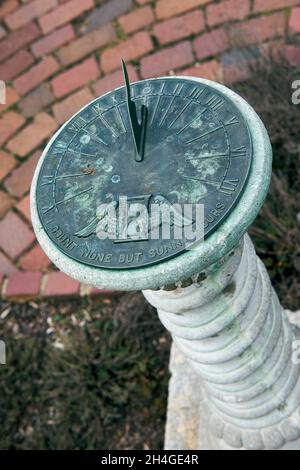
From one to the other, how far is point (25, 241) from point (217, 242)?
75.8 inches

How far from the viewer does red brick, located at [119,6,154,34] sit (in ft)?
11.4

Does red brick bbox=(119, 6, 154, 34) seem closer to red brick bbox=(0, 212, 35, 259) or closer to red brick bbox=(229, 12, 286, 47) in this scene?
red brick bbox=(229, 12, 286, 47)

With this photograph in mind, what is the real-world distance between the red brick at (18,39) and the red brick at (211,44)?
1.12 metres

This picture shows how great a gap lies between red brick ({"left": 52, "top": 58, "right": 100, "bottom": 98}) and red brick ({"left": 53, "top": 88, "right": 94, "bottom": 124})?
6 cm

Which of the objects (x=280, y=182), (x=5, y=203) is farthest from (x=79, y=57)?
(x=280, y=182)

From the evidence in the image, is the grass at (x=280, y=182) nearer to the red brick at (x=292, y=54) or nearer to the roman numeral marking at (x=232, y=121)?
the red brick at (x=292, y=54)

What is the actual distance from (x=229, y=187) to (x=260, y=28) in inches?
85.1

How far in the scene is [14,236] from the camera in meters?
3.02

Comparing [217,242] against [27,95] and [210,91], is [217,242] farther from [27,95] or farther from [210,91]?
[27,95]

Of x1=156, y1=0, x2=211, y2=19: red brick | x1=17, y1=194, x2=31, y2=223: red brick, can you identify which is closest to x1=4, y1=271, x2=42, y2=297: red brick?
x1=17, y1=194, x2=31, y2=223: red brick

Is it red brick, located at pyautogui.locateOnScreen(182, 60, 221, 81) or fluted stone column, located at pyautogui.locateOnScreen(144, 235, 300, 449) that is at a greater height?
red brick, located at pyautogui.locateOnScreen(182, 60, 221, 81)

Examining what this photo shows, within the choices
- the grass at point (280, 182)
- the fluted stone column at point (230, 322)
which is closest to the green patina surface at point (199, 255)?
the fluted stone column at point (230, 322)

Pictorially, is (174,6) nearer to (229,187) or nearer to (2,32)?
(2,32)

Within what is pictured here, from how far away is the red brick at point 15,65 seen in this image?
3.58m
